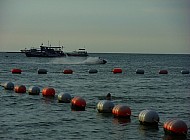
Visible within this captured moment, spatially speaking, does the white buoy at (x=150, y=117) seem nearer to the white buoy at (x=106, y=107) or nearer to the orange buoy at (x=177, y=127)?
the orange buoy at (x=177, y=127)

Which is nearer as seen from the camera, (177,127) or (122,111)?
(177,127)

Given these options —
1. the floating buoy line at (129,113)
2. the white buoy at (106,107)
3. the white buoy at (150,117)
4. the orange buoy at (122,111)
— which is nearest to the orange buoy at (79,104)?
the floating buoy line at (129,113)

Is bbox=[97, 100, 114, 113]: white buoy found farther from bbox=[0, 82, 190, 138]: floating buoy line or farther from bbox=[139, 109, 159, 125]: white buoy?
bbox=[139, 109, 159, 125]: white buoy

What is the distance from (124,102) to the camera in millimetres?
48250

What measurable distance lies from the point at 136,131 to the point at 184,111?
1213cm

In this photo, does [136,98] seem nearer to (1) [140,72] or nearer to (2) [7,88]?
(2) [7,88]

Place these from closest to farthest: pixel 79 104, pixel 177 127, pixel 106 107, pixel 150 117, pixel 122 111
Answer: pixel 177 127 < pixel 150 117 < pixel 122 111 < pixel 106 107 < pixel 79 104

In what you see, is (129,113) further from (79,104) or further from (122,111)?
(79,104)

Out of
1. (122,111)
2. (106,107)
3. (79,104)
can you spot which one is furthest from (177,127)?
(79,104)

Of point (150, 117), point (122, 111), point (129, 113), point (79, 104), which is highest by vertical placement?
point (79, 104)

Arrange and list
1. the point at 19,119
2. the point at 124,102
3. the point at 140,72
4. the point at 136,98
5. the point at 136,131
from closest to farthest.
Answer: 1. the point at 136,131
2. the point at 19,119
3. the point at 124,102
4. the point at 136,98
5. the point at 140,72

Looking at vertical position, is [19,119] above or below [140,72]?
below

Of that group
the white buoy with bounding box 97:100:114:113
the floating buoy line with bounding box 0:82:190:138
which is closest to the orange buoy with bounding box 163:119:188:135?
the floating buoy line with bounding box 0:82:190:138

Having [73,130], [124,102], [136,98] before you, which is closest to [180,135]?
[73,130]
